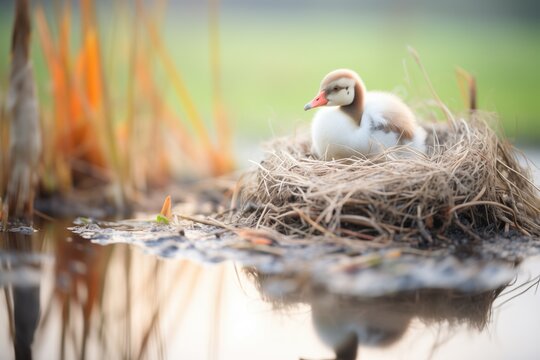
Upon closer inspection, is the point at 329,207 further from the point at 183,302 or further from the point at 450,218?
the point at 183,302

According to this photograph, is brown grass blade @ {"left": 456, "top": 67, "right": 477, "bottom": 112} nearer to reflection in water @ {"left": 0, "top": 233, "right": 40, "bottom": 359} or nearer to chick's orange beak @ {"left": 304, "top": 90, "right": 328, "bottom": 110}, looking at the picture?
chick's orange beak @ {"left": 304, "top": 90, "right": 328, "bottom": 110}

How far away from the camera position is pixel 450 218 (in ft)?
7.75

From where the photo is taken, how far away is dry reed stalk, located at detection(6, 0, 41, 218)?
2.83m

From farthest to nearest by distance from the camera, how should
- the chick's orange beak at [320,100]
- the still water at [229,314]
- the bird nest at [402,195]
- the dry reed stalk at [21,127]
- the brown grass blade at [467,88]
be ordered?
the brown grass blade at [467,88]
the dry reed stalk at [21,127]
the chick's orange beak at [320,100]
the bird nest at [402,195]
the still water at [229,314]

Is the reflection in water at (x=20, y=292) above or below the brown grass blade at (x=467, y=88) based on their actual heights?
below

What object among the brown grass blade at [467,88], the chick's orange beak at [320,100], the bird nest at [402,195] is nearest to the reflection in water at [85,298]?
the bird nest at [402,195]

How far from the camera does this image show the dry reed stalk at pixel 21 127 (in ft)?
9.27

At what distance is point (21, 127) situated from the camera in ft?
9.37

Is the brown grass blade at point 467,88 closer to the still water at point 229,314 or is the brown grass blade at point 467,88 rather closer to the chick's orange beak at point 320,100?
the chick's orange beak at point 320,100

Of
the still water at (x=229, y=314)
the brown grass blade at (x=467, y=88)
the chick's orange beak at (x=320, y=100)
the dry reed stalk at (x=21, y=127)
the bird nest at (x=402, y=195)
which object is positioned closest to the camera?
the still water at (x=229, y=314)

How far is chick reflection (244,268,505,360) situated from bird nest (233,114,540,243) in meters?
0.34

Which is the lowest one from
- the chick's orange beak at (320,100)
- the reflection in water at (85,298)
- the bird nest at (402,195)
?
the reflection in water at (85,298)

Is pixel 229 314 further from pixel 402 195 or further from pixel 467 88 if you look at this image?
pixel 467 88

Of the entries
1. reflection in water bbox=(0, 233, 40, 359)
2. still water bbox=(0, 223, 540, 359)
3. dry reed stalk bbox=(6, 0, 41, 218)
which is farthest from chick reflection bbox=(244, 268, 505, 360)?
dry reed stalk bbox=(6, 0, 41, 218)
